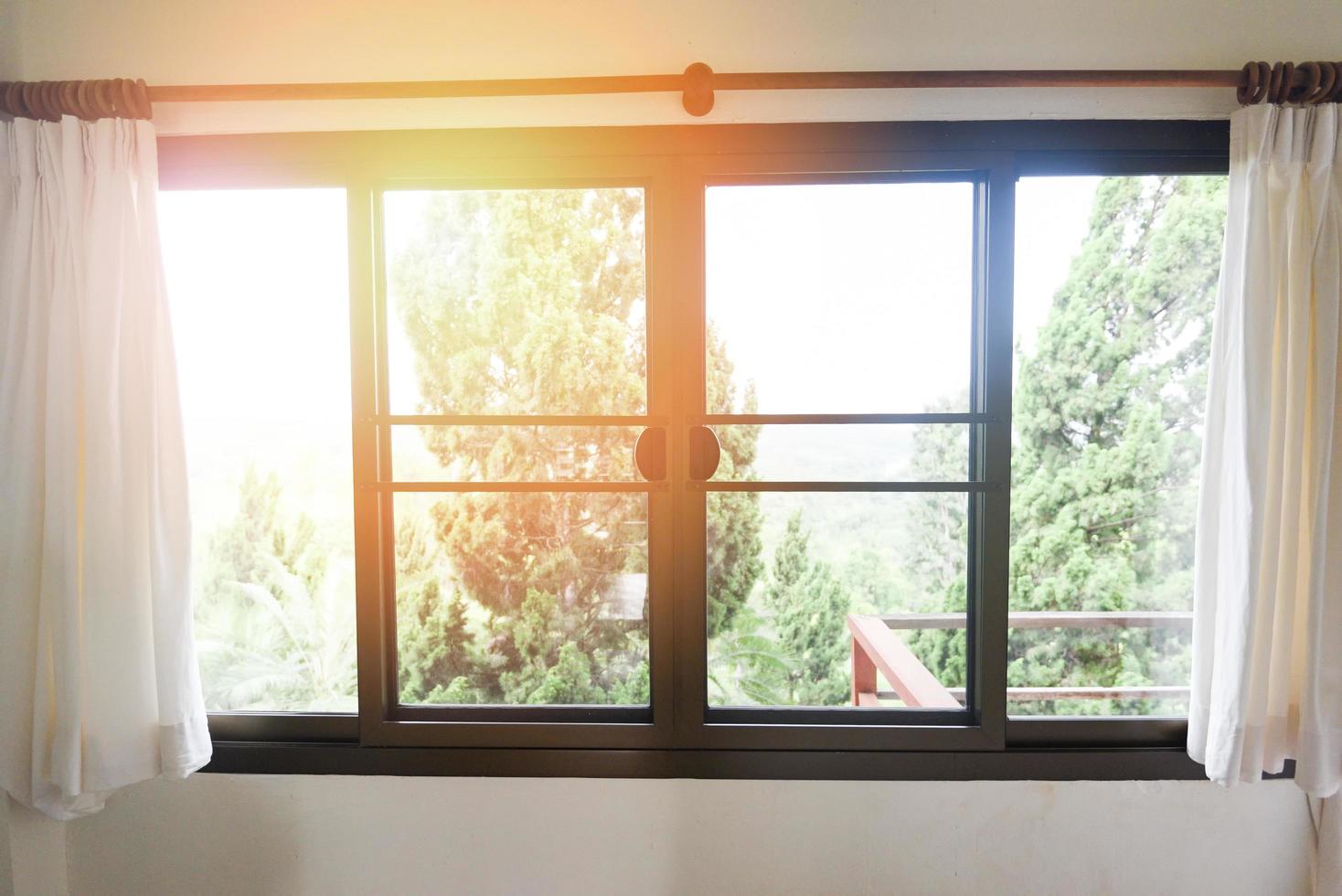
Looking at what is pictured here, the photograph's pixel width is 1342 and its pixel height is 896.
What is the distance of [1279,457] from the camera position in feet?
3.74

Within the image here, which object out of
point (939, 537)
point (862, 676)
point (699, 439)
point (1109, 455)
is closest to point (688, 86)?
point (699, 439)

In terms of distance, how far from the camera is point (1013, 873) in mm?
1281

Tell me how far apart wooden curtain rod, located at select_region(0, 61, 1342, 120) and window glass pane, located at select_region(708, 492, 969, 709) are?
2.73 ft

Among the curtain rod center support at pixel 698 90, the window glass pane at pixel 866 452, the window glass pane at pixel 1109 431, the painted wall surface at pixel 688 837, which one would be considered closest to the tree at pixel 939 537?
the window glass pane at pixel 866 452

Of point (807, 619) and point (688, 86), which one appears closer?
point (688, 86)

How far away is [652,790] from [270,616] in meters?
0.94

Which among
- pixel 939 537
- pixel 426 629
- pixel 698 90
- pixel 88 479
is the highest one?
pixel 698 90

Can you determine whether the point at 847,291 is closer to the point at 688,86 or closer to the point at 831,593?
the point at 688,86

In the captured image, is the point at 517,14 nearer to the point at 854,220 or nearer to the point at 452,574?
the point at 854,220

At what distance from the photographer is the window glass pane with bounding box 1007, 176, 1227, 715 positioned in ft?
4.22

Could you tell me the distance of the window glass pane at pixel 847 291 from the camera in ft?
4.23

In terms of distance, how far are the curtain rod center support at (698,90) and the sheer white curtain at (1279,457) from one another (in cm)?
102

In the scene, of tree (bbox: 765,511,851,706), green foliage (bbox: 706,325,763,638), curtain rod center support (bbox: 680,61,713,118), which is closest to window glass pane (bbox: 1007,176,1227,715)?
tree (bbox: 765,511,851,706)

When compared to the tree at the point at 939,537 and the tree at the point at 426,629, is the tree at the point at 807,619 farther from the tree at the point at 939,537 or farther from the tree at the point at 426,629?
the tree at the point at 426,629
